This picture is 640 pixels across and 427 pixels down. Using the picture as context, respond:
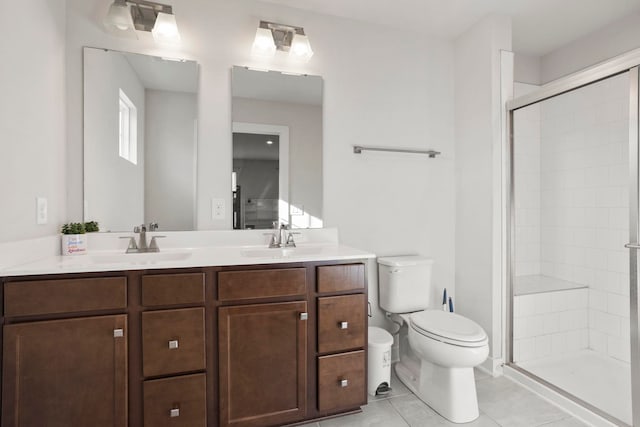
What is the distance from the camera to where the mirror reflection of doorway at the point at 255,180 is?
2.12 meters

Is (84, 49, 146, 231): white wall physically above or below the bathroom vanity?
above

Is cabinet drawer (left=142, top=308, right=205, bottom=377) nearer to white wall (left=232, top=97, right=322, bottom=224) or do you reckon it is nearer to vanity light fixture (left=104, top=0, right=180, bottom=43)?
white wall (left=232, top=97, right=322, bottom=224)

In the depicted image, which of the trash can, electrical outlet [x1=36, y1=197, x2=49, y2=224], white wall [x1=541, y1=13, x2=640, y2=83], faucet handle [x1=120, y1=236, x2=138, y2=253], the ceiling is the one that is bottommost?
the trash can

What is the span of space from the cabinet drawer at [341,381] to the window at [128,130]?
62.1 inches

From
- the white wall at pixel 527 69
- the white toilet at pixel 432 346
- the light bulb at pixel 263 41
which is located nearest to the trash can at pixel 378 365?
the white toilet at pixel 432 346

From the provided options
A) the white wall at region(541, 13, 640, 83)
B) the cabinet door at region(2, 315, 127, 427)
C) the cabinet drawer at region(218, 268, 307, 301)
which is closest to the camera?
the cabinet door at region(2, 315, 127, 427)

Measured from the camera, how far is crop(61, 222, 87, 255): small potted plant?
171cm

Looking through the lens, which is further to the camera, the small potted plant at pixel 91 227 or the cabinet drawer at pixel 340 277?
the small potted plant at pixel 91 227

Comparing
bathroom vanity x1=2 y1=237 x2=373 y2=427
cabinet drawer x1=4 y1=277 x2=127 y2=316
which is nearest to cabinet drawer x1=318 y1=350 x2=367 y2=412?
bathroom vanity x1=2 y1=237 x2=373 y2=427

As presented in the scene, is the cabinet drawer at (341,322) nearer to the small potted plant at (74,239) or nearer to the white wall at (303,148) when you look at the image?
the white wall at (303,148)

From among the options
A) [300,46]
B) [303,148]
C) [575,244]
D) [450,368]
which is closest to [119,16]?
[300,46]

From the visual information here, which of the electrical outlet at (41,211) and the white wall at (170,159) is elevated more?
the white wall at (170,159)

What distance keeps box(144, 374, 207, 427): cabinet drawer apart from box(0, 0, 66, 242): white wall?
2.85 feet

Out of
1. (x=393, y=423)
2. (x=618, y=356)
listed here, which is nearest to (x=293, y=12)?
(x=393, y=423)
